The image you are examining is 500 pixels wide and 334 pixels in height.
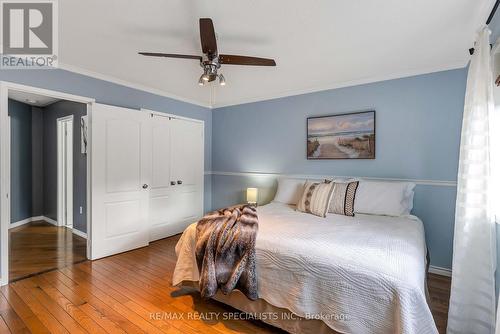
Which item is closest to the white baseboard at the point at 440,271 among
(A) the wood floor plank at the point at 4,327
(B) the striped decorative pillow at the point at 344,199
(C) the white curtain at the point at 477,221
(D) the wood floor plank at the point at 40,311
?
(B) the striped decorative pillow at the point at 344,199

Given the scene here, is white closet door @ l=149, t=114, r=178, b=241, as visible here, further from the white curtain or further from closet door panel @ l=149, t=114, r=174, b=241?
the white curtain

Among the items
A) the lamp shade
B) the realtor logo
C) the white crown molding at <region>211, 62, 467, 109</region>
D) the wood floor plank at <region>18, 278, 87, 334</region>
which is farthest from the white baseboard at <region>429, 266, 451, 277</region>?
the realtor logo

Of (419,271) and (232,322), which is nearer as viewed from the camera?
(419,271)

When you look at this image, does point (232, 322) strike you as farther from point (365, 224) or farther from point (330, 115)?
point (330, 115)

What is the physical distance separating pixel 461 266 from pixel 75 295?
10.5ft

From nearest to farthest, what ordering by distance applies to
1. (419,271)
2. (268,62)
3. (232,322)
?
(419,271), (232,322), (268,62)

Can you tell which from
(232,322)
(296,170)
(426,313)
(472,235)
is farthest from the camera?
(296,170)

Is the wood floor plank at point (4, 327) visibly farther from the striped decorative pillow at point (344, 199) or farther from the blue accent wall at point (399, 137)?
the blue accent wall at point (399, 137)

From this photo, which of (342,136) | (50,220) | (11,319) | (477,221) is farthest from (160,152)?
(477,221)

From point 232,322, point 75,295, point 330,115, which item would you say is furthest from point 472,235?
point 75,295

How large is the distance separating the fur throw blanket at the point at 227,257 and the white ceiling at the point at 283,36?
1.69m

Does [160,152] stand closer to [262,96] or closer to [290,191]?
[262,96]

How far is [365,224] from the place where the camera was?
2.32m

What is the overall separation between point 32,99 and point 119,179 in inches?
107
